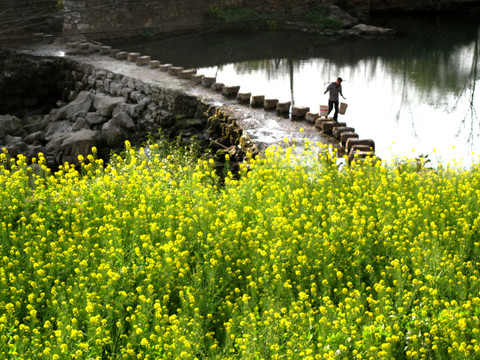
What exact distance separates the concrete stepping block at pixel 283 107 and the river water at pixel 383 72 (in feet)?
7.12

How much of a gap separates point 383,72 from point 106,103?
10.2 m

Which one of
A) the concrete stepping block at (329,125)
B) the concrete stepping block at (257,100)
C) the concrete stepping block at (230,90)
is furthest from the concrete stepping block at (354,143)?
the concrete stepping block at (230,90)

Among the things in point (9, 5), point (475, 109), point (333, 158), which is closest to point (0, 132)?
point (9, 5)

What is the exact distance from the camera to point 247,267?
8055 millimetres

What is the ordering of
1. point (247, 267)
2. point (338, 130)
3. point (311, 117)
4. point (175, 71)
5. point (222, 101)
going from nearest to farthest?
point (247, 267)
point (338, 130)
point (311, 117)
point (222, 101)
point (175, 71)

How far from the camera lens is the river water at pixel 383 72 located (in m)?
17.3

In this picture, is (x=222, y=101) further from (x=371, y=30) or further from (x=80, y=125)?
(x=371, y=30)

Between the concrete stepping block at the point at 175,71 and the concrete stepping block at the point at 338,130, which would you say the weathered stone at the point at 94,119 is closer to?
the concrete stepping block at the point at 175,71

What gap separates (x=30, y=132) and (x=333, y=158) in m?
9.96

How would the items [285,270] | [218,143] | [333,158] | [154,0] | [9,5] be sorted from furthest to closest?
[154,0] → [9,5] → [218,143] → [333,158] → [285,270]

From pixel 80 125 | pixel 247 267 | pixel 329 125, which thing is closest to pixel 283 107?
pixel 329 125

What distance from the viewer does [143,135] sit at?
56.6 feet

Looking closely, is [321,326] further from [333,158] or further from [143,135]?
[143,135]

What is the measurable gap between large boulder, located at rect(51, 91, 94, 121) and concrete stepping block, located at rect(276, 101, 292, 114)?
5.66 meters
